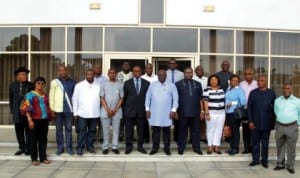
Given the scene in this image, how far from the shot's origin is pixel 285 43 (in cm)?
1436

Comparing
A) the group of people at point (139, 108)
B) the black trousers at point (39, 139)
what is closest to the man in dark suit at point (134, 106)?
the group of people at point (139, 108)

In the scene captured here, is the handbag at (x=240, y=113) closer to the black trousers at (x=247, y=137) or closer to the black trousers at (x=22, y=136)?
the black trousers at (x=247, y=137)

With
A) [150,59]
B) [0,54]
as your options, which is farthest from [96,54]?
[0,54]

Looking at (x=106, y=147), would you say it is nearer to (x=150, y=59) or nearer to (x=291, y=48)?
(x=150, y=59)

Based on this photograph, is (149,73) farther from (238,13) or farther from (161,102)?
(238,13)

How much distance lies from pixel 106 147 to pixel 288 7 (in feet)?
24.4

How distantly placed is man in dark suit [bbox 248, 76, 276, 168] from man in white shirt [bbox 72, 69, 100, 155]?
3246 mm

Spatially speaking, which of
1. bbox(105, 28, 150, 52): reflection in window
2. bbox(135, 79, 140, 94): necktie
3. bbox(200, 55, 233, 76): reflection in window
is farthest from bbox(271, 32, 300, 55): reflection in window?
bbox(135, 79, 140, 94): necktie

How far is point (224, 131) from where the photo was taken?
10.1m

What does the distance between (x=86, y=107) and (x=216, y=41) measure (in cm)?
550

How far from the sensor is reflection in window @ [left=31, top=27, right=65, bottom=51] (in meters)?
13.9

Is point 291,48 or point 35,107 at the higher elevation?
point 291,48

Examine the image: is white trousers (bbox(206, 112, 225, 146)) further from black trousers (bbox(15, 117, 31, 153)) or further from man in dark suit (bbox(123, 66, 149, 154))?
black trousers (bbox(15, 117, 31, 153))

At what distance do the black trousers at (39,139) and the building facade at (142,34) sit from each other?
14.6 ft
